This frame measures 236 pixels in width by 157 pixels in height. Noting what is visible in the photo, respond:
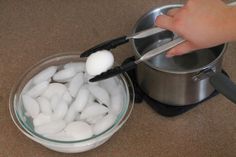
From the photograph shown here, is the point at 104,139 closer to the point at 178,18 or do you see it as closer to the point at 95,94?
the point at 95,94

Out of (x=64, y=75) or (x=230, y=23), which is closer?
(x=230, y=23)

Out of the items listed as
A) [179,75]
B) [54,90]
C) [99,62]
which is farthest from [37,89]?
[179,75]

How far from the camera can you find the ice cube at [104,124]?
64cm

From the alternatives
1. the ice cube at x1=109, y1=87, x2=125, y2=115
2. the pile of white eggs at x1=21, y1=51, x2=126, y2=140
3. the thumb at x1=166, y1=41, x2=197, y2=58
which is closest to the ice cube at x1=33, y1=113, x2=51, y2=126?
the pile of white eggs at x1=21, y1=51, x2=126, y2=140

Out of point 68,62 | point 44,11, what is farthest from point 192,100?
point 44,11

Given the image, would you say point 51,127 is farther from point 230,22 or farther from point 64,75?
point 230,22

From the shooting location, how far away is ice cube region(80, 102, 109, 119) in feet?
2.19

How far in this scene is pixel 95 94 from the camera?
69cm

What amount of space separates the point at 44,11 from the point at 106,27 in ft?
0.49

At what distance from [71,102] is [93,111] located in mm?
45

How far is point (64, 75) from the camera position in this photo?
711 mm

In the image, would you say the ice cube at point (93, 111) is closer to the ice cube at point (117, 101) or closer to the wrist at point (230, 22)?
the ice cube at point (117, 101)

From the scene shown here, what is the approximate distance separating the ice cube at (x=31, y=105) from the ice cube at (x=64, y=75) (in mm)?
56

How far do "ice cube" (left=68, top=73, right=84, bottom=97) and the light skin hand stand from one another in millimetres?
181
